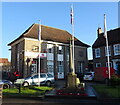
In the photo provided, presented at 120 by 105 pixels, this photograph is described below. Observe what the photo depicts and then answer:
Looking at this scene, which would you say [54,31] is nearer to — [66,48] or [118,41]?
[66,48]

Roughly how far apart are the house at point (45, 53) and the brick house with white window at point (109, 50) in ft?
8.99

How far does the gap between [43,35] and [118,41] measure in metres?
13.8

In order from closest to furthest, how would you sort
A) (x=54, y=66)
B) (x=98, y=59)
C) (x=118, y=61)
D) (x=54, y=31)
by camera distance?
(x=118, y=61)
(x=54, y=66)
(x=98, y=59)
(x=54, y=31)

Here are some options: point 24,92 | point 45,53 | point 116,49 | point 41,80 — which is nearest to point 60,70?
point 45,53

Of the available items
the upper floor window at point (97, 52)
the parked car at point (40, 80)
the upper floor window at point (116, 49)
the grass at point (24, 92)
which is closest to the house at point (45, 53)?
the upper floor window at point (97, 52)

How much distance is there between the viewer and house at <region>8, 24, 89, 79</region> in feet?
84.6

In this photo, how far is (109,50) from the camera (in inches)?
1152

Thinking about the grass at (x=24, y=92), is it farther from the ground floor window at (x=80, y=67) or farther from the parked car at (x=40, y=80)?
the ground floor window at (x=80, y=67)

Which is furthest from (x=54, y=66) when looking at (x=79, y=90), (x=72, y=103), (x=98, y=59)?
(x=72, y=103)

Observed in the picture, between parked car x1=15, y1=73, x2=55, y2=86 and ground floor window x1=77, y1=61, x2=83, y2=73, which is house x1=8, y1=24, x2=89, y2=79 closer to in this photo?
ground floor window x1=77, y1=61, x2=83, y2=73

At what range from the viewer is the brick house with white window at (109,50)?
90.0ft

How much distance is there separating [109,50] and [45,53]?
1220cm

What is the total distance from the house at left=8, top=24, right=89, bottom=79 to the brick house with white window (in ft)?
8.99

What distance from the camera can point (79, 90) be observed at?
39.1ft
